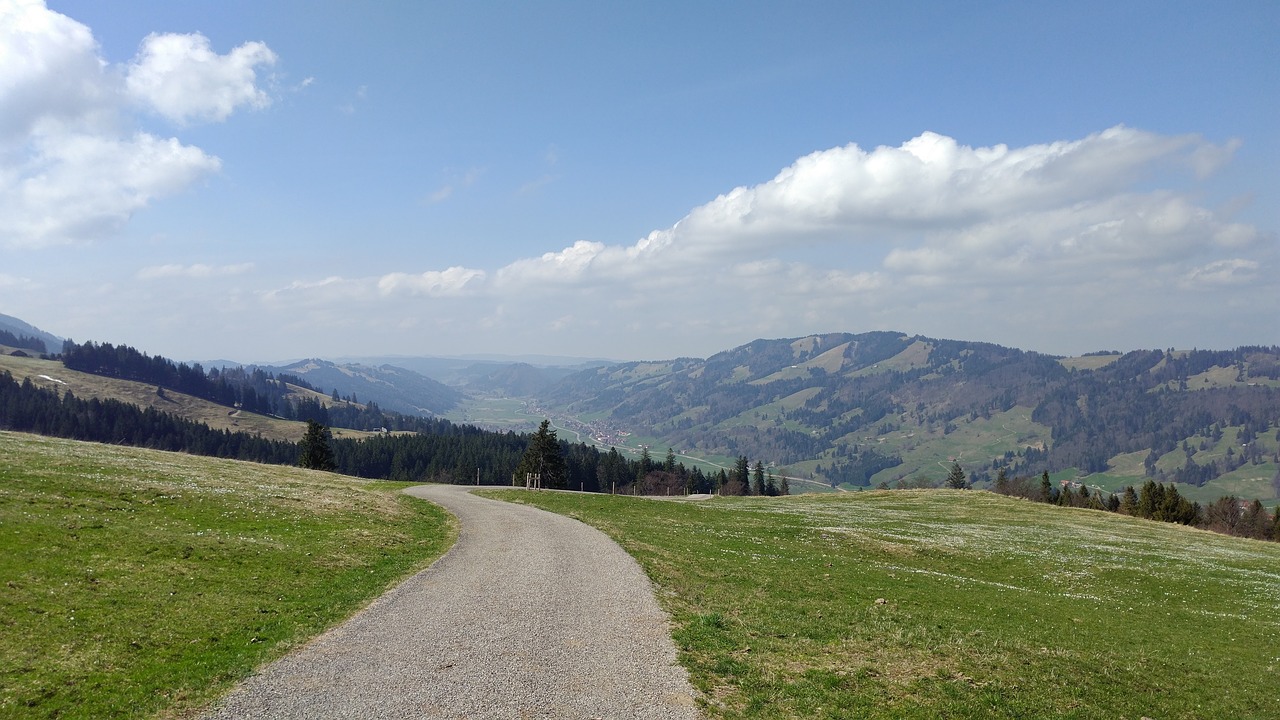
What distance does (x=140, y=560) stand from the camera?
66.5ft

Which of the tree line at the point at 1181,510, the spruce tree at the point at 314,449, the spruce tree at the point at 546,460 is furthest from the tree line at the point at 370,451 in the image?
the tree line at the point at 1181,510

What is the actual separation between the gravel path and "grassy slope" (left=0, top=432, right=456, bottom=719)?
1.36m

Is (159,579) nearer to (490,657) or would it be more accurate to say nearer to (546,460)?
(490,657)

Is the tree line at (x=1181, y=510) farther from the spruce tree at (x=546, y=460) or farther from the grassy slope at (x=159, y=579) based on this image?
the grassy slope at (x=159, y=579)

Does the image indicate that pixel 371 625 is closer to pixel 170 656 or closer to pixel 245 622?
pixel 245 622

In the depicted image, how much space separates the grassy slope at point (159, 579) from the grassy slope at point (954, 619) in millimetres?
11621

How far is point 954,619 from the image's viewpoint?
23.0 metres

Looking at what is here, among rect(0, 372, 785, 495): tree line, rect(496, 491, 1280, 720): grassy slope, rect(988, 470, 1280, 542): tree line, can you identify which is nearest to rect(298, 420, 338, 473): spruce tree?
rect(0, 372, 785, 495): tree line

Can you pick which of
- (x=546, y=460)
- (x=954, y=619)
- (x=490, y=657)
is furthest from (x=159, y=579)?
(x=546, y=460)

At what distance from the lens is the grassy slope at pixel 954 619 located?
584 inches

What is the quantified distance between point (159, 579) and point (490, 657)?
1195 centimetres

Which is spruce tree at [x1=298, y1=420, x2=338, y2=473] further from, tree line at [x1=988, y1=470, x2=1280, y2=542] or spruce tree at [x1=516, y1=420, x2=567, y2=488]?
tree line at [x1=988, y1=470, x2=1280, y2=542]

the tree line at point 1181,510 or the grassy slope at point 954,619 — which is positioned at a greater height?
the grassy slope at point 954,619

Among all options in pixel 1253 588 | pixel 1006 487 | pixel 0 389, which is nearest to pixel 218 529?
pixel 1253 588
